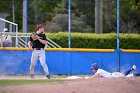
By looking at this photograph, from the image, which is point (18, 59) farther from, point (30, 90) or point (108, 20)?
point (108, 20)

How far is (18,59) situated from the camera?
65.5 ft

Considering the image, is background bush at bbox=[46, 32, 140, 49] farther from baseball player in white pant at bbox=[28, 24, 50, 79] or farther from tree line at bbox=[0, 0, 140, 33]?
tree line at bbox=[0, 0, 140, 33]

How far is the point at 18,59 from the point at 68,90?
341 inches

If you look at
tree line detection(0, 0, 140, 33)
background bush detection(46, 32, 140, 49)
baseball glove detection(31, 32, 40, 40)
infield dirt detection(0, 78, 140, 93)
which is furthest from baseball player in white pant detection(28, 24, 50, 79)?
tree line detection(0, 0, 140, 33)

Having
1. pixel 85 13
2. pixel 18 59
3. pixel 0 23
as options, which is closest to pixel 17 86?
pixel 18 59

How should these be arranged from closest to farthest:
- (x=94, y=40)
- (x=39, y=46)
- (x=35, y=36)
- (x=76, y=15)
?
1. (x=35, y=36)
2. (x=39, y=46)
3. (x=94, y=40)
4. (x=76, y=15)

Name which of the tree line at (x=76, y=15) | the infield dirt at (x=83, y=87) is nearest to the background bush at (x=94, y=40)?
the infield dirt at (x=83, y=87)

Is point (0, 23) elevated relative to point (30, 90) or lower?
elevated

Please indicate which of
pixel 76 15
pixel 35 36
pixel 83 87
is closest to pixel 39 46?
pixel 35 36

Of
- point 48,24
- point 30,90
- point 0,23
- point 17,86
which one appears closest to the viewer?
point 30,90

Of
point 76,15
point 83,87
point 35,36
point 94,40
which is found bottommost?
point 83,87

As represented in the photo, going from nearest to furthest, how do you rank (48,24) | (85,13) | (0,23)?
(0,23)
(48,24)
(85,13)

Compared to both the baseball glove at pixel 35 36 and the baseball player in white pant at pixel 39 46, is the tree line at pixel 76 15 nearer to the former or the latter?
the baseball player in white pant at pixel 39 46

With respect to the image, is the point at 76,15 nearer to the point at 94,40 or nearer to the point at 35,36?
the point at 94,40
